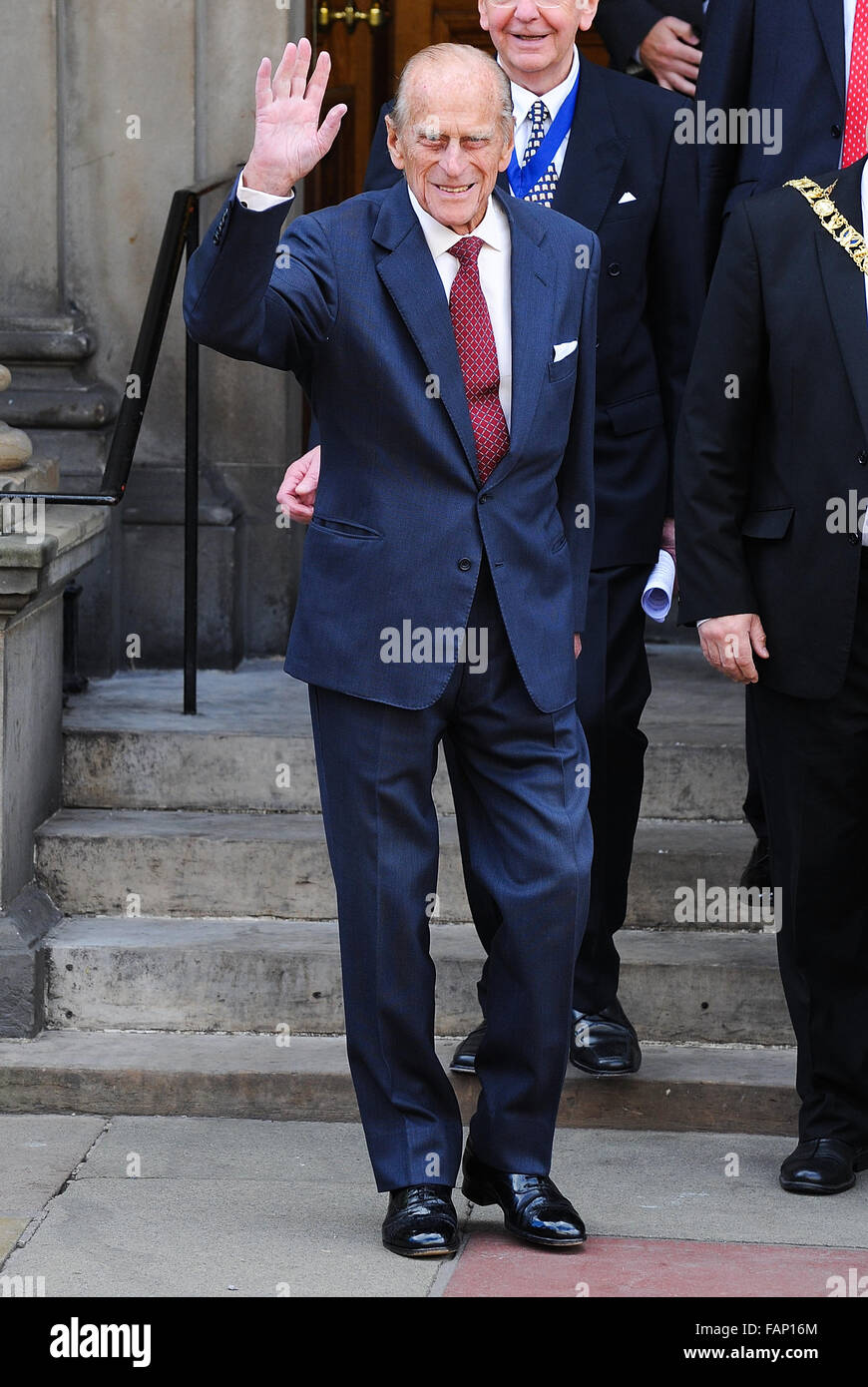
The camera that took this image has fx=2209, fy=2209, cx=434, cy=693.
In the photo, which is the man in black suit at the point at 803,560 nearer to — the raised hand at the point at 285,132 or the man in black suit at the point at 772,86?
the man in black suit at the point at 772,86

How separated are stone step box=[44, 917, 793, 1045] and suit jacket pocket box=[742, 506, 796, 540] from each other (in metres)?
1.16

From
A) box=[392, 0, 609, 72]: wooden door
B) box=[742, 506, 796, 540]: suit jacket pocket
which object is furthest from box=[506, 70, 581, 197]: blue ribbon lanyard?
box=[392, 0, 609, 72]: wooden door

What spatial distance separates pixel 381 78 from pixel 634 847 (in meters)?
3.05

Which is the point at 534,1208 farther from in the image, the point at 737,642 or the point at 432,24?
the point at 432,24

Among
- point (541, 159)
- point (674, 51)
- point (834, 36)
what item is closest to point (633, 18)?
point (674, 51)

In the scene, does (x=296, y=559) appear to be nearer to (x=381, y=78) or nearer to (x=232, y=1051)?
(x=381, y=78)

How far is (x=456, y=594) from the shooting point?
368cm

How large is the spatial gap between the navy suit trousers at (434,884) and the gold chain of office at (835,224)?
2.99ft

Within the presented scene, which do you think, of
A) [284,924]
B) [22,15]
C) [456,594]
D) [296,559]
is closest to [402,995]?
[456,594]

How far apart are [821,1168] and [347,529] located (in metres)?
1.53

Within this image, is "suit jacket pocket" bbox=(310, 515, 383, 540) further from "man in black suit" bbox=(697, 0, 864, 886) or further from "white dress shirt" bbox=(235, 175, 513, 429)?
"man in black suit" bbox=(697, 0, 864, 886)

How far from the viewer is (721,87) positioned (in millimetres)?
4504

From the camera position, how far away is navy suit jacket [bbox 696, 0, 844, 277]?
173 inches

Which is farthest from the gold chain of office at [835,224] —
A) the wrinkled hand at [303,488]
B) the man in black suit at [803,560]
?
the wrinkled hand at [303,488]
